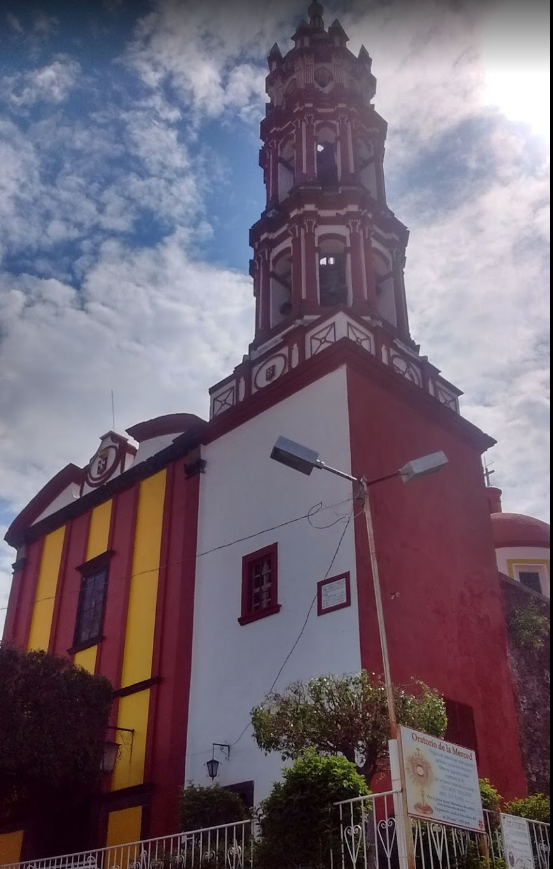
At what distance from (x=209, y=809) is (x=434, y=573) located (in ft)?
17.7

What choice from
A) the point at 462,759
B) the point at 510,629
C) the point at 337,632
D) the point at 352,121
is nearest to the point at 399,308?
the point at 352,121

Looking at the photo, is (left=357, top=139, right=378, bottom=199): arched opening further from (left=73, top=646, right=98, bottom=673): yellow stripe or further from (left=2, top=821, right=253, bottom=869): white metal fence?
(left=2, top=821, right=253, bottom=869): white metal fence

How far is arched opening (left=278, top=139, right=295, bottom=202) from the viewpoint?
2130cm

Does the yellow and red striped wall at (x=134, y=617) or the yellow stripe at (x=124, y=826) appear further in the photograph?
the yellow and red striped wall at (x=134, y=617)

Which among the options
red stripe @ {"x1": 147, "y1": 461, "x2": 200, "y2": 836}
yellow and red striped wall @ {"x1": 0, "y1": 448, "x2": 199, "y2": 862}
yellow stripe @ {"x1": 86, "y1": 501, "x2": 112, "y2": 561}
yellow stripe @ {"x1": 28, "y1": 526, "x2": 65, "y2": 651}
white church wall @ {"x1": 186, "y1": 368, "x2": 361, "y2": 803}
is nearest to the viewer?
white church wall @ {"x1": 186, "y1": 368, "x2": 361, "y2": 803}

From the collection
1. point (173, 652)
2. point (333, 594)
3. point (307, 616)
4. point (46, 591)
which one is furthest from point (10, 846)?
point (333, 594)

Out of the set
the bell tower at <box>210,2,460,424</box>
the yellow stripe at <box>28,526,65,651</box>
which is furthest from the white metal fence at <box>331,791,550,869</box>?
the yellow stripe at <box>28,526,65,651</box>

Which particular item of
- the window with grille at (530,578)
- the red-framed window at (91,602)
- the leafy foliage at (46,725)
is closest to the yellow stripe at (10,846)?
the leafy foliage at (46,725)

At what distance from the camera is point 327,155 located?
70.6 feet

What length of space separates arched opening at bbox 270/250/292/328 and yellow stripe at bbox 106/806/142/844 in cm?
1021

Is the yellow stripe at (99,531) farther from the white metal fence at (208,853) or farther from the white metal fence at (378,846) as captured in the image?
the white metal fence at (378,846)

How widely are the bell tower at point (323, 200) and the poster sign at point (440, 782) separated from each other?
1011 cm

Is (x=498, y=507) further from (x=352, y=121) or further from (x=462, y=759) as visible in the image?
(x=462, y=759)

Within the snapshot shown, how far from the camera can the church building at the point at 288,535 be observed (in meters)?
13.7
